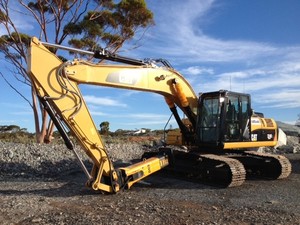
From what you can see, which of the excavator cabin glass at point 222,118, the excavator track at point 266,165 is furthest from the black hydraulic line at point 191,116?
the excavator track at point 266,165

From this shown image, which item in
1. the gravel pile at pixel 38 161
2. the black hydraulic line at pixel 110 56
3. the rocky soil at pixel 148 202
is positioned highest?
the black hydraulic line at pixel 110 56

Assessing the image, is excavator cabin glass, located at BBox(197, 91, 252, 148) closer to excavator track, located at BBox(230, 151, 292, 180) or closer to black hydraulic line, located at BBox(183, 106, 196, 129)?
black hydraulic line, located at BBox(183, 106, 196, 129)

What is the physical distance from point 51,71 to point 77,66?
2.10ft

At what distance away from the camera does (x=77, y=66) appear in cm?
890

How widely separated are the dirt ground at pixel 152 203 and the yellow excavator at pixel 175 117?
0.49m

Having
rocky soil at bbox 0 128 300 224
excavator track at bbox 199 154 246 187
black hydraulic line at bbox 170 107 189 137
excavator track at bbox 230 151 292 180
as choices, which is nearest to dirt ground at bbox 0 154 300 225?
rocky soil at bbox 0 128 300 224

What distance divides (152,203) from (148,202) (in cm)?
12

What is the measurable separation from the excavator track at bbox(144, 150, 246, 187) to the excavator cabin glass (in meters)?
0.51

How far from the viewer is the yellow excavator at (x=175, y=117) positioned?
334 inches

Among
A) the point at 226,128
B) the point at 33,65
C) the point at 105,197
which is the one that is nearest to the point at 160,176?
the point at 226,128

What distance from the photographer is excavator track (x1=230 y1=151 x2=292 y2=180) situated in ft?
37.1

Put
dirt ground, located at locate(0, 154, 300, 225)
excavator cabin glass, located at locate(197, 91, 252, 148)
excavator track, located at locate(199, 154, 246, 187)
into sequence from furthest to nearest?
1. excavator cabin glass, located at locate(197, 91, 252, 148)
2. excavator track, located at locate(199, 154, 246, 187)
3. dirt ground, located at locate(0, 154, 300, 225)

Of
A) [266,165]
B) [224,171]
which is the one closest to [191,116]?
[224,171]

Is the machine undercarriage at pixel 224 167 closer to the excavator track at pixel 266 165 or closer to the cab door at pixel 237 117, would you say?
the excavator track at pixel 266 165
